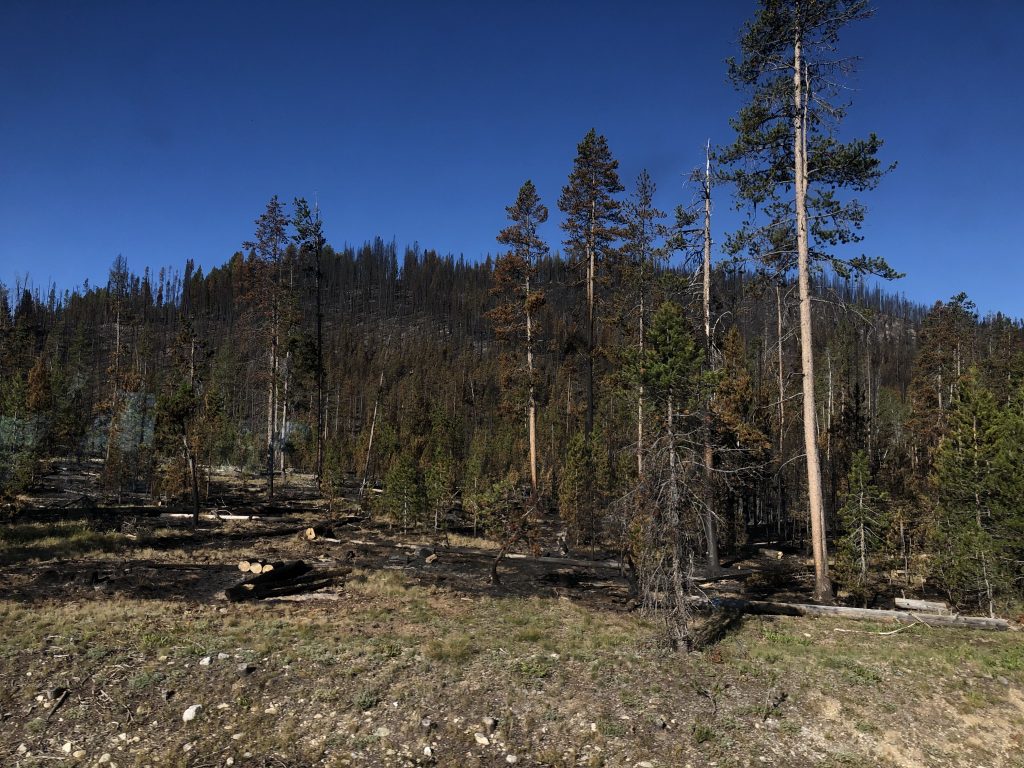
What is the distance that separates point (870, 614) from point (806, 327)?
7696 millimetres

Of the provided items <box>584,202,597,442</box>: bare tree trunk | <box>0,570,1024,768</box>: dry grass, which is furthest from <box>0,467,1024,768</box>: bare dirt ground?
<box>584,202,597,442</box>: bare tree trunk

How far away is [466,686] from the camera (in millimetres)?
9758

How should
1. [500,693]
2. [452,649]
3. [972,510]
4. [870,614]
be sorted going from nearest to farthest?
[500,693] < [452,649] < [870,614] < [972,510]

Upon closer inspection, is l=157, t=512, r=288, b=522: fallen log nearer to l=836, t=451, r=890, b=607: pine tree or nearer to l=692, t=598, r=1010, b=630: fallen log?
l=692, t=598, r=1010, b=630: fallen log

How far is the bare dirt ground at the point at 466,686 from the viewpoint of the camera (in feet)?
27.0

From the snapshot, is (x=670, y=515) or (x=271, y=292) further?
(x=271, y=292)

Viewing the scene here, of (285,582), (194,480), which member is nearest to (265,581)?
(285,582)

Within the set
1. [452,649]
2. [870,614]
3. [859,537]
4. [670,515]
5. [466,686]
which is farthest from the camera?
[859,537]

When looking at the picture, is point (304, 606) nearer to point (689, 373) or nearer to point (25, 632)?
point (25, 632)

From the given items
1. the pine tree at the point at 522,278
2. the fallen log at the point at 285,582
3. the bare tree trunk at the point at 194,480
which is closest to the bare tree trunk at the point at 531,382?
the pine tree at the point at 522,278

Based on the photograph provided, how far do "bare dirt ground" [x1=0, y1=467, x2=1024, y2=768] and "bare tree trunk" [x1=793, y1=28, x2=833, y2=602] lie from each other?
8.04 feet

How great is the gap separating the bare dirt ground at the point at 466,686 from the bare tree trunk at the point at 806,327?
2449 millimetres

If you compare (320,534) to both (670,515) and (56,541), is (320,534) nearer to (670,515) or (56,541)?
(56,541)

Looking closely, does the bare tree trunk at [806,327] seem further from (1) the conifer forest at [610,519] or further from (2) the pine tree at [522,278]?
(2) the pine tree at [522,278]
